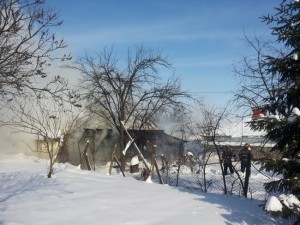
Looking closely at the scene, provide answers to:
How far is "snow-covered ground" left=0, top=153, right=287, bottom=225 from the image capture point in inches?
229

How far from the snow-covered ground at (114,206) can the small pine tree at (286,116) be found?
1004 millimetres

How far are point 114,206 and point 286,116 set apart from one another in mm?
3481

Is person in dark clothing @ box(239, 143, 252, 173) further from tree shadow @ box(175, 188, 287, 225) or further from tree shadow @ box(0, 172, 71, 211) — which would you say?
tree shadow @ box(0, 172, 71, 211)

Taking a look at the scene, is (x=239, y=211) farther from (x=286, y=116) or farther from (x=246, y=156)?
(x=246, y=156)

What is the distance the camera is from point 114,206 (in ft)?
22.2

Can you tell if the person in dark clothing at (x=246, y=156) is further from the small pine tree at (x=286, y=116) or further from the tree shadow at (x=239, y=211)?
the small pine tree at (x=286, y=116)

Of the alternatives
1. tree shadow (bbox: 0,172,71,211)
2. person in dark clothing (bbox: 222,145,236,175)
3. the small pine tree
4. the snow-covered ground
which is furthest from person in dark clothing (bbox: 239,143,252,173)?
tree shadow (bbox: 0,172,71,211)

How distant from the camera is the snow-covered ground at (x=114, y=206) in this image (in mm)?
5816

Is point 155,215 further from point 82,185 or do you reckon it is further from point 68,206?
point 82,185

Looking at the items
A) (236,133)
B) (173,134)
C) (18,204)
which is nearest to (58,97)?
(18,204)

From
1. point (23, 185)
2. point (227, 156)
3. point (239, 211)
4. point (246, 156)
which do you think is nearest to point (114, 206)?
point (239, 211)

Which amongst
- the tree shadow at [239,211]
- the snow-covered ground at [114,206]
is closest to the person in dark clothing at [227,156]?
the tree shadow at [239,211]

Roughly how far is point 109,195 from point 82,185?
4.82ft

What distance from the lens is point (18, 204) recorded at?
6.67 meters
